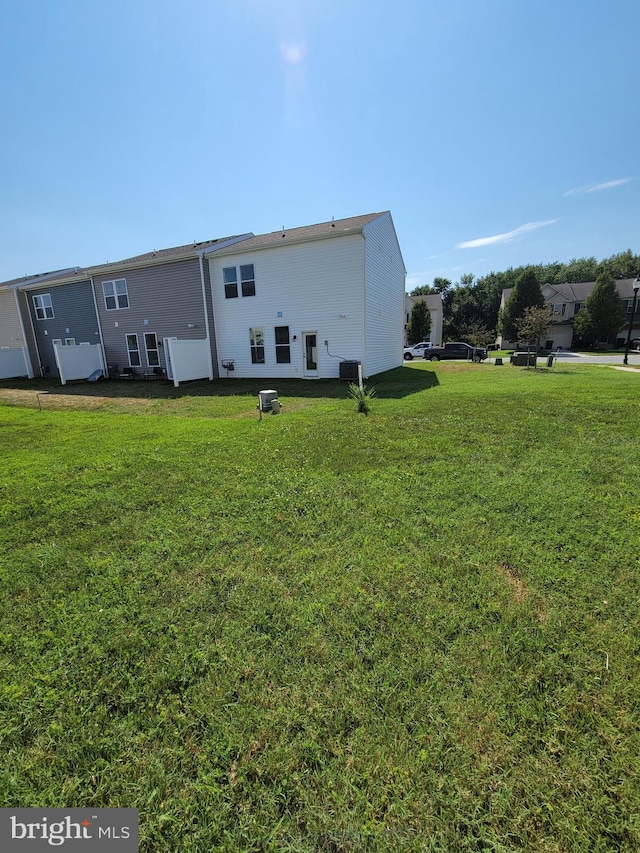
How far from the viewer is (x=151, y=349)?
59.9 ft

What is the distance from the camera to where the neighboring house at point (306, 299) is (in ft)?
46.3

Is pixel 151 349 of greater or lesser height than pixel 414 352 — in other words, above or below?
above

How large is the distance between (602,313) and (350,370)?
123 ft

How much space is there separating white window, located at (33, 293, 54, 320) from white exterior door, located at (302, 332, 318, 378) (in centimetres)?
1589

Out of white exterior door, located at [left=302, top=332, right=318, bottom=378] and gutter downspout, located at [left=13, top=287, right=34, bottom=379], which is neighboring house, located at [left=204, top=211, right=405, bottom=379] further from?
gutter downspout, located at [left=13, top=287, right=34, bottom=379]

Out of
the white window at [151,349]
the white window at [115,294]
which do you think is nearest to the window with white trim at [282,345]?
the white window at [151,349]

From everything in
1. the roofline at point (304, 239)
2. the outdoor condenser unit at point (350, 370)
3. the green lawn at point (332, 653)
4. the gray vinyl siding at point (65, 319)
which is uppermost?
the roofline at point (304, 239)

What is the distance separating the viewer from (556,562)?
9.32 feet

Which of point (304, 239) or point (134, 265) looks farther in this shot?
point (134, 265)

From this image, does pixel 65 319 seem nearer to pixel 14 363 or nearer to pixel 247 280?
pixel 14 363

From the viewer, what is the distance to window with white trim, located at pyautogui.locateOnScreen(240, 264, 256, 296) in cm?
1569

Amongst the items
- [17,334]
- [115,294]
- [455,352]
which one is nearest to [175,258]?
[115,294]

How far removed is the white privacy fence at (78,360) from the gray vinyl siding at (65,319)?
1031 mm

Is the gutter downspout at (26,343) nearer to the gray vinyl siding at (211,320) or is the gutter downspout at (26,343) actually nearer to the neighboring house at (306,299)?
the gray vinyl siding at (211,320)
